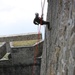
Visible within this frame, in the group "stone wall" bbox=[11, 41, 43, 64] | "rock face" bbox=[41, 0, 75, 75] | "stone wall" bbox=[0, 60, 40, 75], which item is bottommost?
"stone wall" bbox=[0, 60, 40, 75]

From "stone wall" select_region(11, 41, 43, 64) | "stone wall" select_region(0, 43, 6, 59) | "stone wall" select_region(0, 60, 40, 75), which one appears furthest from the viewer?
"stone wall" select_region(0, 60, 40, 75)

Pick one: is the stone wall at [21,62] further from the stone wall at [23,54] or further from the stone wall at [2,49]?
the stone wall at [2,49]

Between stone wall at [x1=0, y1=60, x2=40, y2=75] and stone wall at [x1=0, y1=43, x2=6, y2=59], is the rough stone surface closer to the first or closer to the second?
stone wall at [x1=0, y1=43, x2=6, y2=59]

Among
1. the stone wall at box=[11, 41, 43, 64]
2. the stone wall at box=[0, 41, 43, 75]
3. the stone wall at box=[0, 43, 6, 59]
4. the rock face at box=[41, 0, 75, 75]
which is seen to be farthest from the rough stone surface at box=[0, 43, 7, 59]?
the rock face at box=[41, 0, 75, 75]

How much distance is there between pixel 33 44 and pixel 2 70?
153cm

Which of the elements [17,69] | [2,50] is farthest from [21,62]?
[2,50]

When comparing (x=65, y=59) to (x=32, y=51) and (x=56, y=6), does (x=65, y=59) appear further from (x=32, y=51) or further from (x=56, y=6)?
(x=32, y=51)

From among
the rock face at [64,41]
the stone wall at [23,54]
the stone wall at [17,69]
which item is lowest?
the stone wall at [17,69]

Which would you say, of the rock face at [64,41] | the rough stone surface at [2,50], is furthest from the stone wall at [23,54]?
the rock face at [64,41]

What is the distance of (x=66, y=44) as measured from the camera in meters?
5.23

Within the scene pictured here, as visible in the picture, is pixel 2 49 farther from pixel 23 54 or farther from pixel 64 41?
pixel 64 41

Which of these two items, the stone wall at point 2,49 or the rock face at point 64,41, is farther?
the stone wall at point 2,49

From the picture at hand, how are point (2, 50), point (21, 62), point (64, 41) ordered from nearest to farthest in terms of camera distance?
point (64, 41), point (21, 62), point (2, 50)

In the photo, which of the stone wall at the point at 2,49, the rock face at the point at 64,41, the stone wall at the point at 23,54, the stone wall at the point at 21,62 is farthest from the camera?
the stone wall at the point at 2,49
